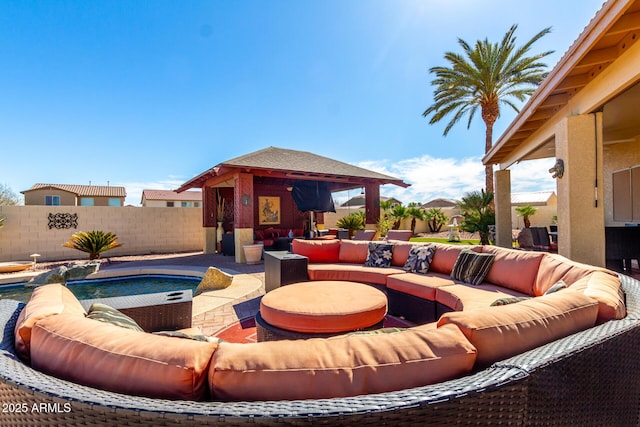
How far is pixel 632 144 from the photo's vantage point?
26.8 ft

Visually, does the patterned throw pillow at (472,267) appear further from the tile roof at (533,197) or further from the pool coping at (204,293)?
the tile roof at (533,197)

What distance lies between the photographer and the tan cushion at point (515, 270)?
139 inches

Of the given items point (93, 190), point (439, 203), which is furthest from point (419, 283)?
point (93, 190)

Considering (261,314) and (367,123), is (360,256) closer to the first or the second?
(261,314)

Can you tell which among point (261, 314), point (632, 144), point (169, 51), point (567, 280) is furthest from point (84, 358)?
point (632, 144)

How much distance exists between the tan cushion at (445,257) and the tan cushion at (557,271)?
116cm

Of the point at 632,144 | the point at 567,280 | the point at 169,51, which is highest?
the point at 169,51

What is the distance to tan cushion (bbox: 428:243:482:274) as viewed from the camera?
180 inches

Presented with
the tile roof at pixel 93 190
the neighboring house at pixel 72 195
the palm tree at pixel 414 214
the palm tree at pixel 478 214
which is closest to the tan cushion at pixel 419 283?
the palm tree at pixel 478 214

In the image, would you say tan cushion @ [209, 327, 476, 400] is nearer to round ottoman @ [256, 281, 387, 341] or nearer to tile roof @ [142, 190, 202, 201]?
round ottoman @ [256, 281, 387, 341]

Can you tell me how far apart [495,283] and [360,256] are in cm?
241

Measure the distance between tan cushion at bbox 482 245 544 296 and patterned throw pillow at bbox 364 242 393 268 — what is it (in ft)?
5.56

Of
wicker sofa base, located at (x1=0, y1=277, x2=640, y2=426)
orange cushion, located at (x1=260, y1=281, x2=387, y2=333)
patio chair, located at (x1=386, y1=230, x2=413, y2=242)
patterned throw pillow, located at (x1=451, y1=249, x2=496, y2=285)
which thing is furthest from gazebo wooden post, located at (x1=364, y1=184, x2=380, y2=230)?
wicker sofa base, located at (x1=0, y1=277, x2=640, y2=426)

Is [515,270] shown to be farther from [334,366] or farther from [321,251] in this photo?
[334,366]
